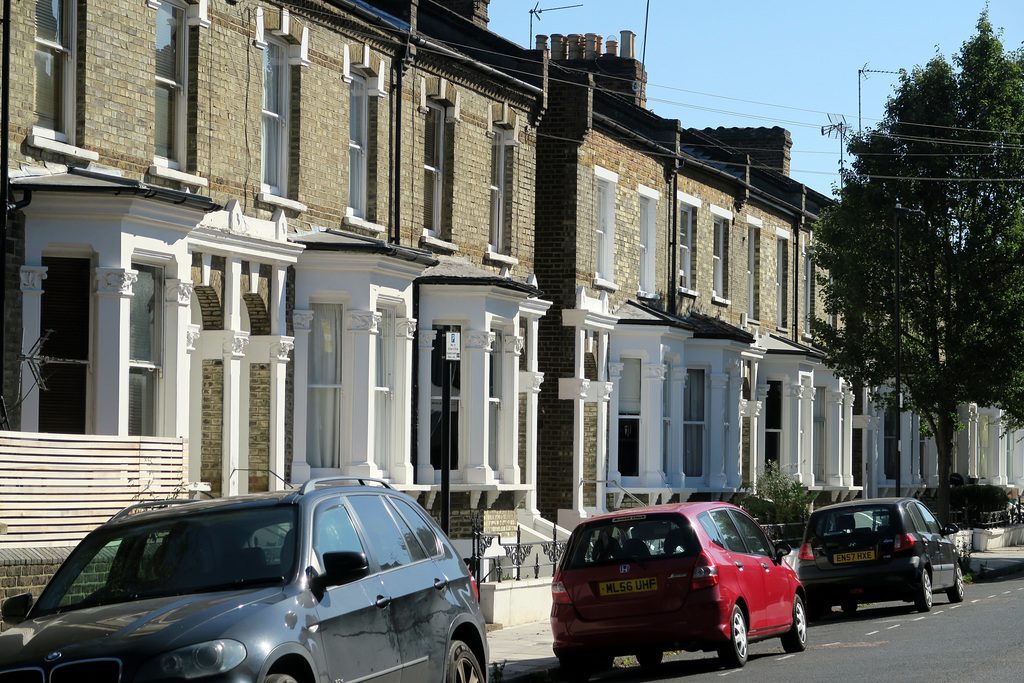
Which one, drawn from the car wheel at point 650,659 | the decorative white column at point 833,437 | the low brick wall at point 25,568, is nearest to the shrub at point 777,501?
the decorative white column at point 833,437

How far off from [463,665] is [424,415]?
11950 millimetres

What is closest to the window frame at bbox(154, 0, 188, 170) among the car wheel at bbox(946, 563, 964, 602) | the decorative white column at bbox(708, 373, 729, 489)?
the car wheel at bbox(946, 563, 964, 602)

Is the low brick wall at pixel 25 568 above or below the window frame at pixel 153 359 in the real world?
below

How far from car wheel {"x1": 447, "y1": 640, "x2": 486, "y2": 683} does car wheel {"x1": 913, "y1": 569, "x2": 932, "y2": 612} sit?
11359 millimetres

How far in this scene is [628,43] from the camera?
33812 millimetres

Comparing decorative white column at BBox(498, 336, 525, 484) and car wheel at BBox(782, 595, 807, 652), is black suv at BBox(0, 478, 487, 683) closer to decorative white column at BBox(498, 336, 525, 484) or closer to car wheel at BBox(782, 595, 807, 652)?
car wheel at BBox(782, 595, 807, 652)

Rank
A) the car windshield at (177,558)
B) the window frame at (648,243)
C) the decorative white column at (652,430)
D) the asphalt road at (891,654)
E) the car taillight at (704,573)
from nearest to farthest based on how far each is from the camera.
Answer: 1. the car windshield at (177,558)
2. the asphalt road at (891,654)
3. the car taillight at (704,573)
4. the decorative white column at (652,430)
5. the window frame at (648,243)

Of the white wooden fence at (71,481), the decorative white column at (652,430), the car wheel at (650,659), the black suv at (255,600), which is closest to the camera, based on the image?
the black suv at (255,600)

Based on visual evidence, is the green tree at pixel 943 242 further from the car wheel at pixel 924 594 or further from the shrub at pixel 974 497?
the car wheel at pixel 924 594

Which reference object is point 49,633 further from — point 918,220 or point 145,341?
point 918,220

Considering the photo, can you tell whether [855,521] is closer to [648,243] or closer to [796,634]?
[796,634]

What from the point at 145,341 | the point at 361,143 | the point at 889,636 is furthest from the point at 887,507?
the point at 145,341

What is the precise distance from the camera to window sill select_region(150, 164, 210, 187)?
54.0 feet

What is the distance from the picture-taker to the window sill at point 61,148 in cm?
1460
